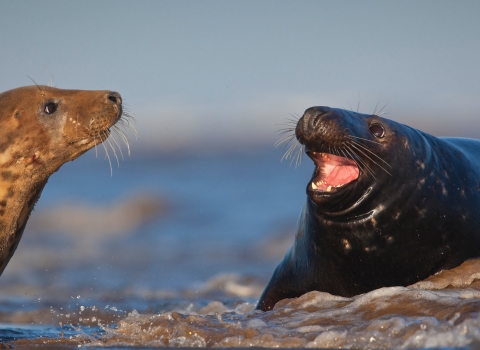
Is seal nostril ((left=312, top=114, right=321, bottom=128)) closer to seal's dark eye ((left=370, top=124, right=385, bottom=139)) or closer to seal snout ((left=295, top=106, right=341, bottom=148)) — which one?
seal snout ((left=295, top=106, right=341, bottom=148))

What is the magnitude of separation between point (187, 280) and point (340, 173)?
15.2 feet

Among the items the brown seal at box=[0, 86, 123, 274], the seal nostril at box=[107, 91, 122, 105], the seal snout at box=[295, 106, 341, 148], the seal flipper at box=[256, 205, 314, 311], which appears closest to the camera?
the seal snout at box=[295, 106, 341, 148]

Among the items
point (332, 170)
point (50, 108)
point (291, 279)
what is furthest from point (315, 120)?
point (50, 108)

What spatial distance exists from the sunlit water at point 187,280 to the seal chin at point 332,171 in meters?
0.83

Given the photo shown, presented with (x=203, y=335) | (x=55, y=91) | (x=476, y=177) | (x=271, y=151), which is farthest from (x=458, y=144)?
(x=271, y=151)


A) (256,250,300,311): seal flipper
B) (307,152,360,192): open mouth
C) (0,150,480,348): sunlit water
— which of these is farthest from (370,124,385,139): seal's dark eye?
(256,250,300,311): seal flipper

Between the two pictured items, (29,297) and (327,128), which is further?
(29,297)

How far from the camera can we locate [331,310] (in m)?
5.72

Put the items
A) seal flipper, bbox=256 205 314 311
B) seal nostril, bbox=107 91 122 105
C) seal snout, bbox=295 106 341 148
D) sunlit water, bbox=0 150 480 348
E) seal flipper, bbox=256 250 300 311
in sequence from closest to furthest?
sunlit water, bbox=0 150 480 348, seal snout, bbox=295 106 341 148, seal nostril, bbox=107 91 122 105, seal flipper, bbox=256 205 314 311, seal flipper, bbox=256 250 300 311

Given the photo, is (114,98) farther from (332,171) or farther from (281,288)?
(281,288)

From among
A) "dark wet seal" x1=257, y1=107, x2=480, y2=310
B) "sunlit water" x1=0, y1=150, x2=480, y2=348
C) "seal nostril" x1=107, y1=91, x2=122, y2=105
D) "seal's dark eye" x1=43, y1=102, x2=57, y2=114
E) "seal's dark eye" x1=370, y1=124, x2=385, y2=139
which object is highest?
"seal nostril" x1=107, y1=91, x2=122, y2=105

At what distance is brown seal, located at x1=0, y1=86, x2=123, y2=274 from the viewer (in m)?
5.98

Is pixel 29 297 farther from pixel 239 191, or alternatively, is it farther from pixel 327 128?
pixel 239 191

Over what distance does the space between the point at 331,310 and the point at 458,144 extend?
2070mm
